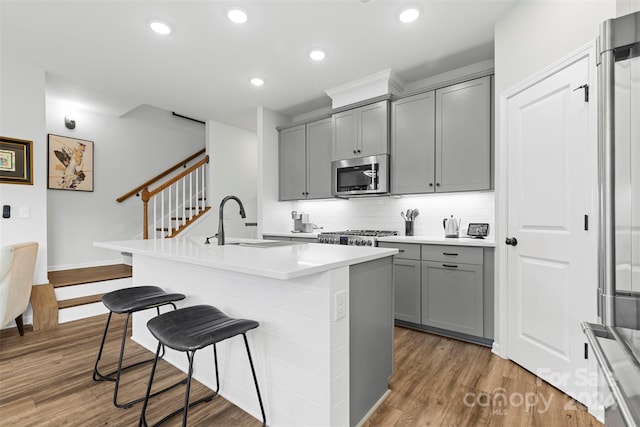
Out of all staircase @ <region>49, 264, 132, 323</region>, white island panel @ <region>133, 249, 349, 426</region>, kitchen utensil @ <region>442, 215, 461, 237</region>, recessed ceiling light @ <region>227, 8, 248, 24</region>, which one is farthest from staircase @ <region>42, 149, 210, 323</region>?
kitchen utensil @ <region>442, 215, 461, 237</region>

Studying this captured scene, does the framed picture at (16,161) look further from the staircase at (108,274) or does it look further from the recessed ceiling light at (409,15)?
the recessed ceiling light at (409,15)

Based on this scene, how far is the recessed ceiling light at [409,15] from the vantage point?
2.39 meters

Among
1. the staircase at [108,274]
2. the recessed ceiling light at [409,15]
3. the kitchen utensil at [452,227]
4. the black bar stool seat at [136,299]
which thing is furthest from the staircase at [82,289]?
the recessed ceiling light at [409,15]

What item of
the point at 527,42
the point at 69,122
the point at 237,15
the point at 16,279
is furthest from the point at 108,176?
the point at 527,42

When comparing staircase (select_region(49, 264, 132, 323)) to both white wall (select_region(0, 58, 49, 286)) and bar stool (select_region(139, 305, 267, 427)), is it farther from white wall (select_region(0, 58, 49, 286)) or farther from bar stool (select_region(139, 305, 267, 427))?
bar stool (select_region(139, 305, 267, 427))

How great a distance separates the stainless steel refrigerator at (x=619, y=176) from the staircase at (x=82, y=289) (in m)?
4.34

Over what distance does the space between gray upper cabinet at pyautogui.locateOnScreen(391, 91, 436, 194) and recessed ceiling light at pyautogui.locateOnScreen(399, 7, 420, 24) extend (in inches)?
34.3

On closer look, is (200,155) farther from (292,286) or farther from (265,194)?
(292,286)

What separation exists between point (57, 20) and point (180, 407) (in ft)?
10.2

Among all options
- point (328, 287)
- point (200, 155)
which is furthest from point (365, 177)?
point (200, 155)

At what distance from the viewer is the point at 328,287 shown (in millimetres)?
1393

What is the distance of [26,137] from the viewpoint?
3197mm

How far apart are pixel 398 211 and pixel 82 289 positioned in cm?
392

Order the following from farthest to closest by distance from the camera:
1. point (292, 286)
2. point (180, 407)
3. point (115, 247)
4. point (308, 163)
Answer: point (308, 163), point (115, 247), point (180, 407), point (292, 286)
